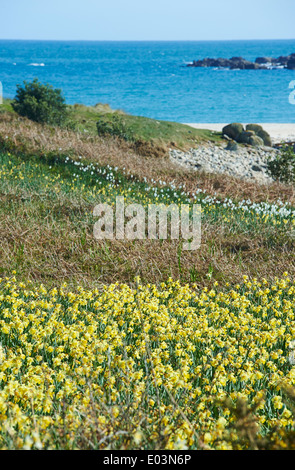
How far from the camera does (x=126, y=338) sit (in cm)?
438

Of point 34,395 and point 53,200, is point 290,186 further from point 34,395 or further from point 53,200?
point 34,395

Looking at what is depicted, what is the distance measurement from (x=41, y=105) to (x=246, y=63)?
341 feet

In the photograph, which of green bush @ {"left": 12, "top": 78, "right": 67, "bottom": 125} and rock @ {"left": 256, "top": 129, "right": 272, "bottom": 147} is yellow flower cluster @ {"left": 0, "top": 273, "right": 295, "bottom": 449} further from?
rock @ {"left": 256, "top": 129, "right": 272, "bottom": 147}

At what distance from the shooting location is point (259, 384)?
3.56 meters

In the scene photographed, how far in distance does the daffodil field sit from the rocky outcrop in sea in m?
108

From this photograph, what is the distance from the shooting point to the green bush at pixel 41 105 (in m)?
15.0

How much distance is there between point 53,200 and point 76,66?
107 m

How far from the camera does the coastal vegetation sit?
2645 mm

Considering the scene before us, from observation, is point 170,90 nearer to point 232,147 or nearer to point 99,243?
point 232,147

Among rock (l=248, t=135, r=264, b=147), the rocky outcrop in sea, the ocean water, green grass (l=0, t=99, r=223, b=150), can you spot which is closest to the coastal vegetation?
green grass (l=0, t=99, r=223, b=150)

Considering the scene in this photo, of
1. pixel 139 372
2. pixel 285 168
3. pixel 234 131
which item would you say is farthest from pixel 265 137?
pixel 139 372

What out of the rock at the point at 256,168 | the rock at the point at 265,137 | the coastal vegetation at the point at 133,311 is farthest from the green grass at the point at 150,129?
the coastal vegetation at the point at 133,311

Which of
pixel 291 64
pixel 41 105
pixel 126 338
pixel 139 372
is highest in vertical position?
pixel 291 64

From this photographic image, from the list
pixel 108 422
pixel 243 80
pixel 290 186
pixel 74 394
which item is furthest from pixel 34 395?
pixel 243 80
